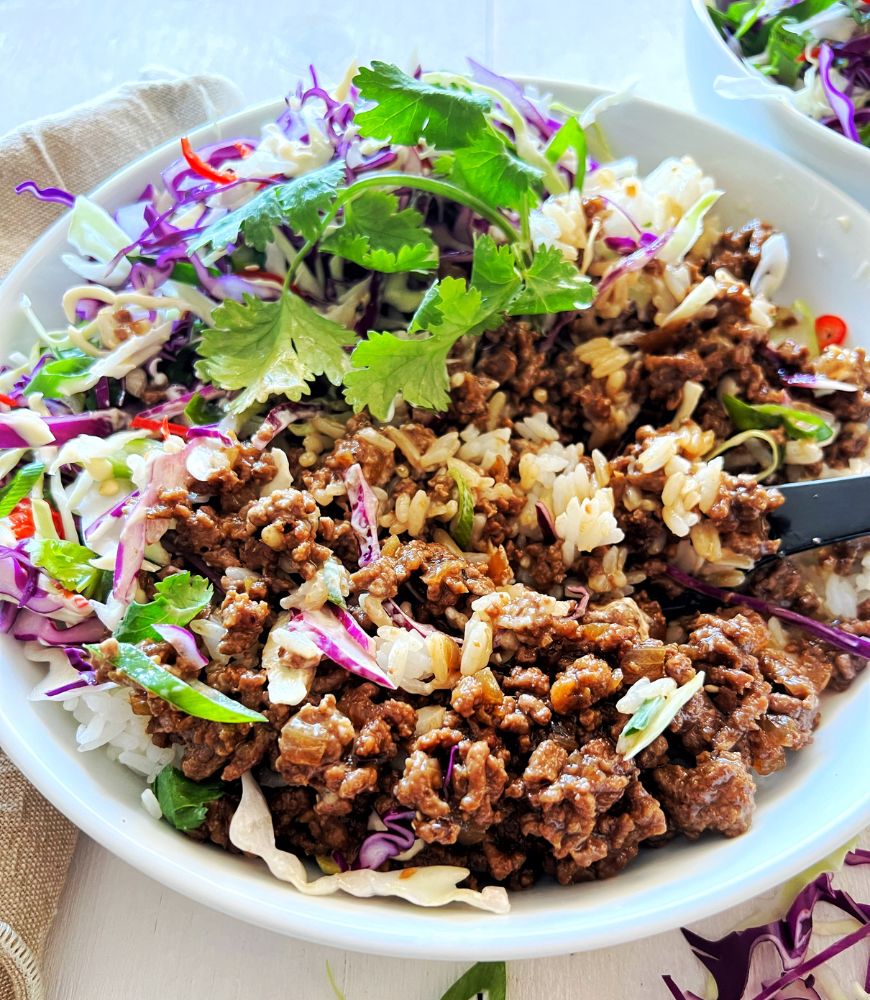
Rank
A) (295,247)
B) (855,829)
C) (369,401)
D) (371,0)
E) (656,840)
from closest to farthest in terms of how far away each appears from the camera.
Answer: (855,829)
(656,840)
(369,401)
(295,247)
(371,0)

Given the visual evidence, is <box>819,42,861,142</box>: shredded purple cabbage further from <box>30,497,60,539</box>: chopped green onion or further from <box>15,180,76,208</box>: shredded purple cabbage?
<box>30,497,60,539</box>: chopped green onion

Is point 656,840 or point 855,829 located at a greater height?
point 855,829

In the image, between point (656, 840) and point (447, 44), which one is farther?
point (447, 44)

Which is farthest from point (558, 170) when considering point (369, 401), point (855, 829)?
point (855, 829)

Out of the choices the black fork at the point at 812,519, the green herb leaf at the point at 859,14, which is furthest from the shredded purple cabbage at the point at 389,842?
the green herb leaf at the point at 859,14

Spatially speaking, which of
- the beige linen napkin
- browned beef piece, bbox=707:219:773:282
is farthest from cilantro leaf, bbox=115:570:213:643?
browned beef piece, bbox=707:219:773:282

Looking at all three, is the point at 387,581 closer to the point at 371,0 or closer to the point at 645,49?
the point at 645,49

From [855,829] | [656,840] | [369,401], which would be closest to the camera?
[855,829]

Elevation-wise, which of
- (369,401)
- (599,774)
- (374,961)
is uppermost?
(369,401)
